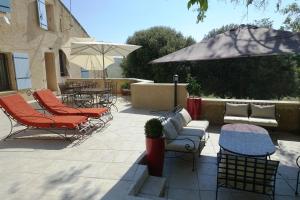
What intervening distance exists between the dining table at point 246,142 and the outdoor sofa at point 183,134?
0.47 meters

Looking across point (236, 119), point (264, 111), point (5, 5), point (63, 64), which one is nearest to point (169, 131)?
point (236, 119)

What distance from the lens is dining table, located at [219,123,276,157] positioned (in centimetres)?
413

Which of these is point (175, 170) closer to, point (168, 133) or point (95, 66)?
point (168, 133)

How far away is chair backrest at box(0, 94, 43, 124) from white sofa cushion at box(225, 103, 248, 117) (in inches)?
199

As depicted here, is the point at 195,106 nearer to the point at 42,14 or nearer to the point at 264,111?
the point at 264,111

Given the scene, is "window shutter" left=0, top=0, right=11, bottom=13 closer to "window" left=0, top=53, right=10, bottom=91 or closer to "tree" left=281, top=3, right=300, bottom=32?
"window" left=0, top=53, right=10, bottom=91

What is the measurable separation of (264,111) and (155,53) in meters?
11.9

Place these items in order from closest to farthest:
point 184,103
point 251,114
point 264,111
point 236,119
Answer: point 236,119, point 264,111, point 251,114, point 184,103

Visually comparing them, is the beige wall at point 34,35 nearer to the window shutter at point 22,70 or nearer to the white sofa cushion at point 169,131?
the window shutter at point 22,70

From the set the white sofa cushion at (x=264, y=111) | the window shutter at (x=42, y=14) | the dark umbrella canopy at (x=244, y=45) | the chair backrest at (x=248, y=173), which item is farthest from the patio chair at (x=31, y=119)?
the window shutter at (x=42, y=14)

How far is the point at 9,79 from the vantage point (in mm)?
11266

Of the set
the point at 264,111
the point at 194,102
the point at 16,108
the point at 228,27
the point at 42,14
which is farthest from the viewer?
the point at 228,27

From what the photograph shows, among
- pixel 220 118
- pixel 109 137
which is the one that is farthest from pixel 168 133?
pixel 220 118

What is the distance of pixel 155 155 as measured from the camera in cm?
431
